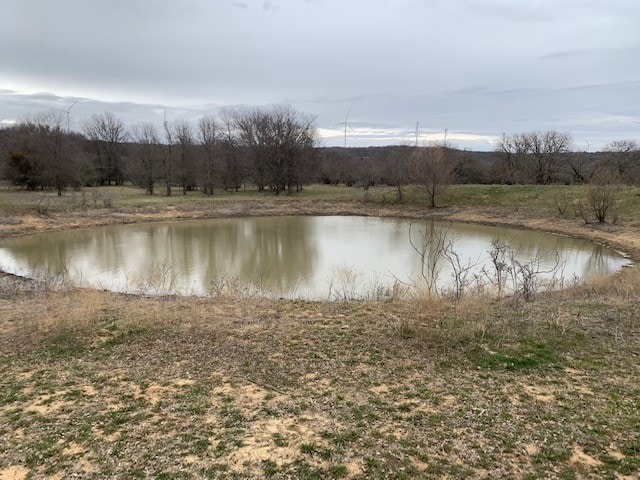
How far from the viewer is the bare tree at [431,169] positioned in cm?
2814

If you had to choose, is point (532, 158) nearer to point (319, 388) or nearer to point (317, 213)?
point (317, 213)

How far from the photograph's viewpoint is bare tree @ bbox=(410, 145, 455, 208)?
92.3 ft

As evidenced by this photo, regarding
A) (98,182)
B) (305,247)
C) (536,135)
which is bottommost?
(305,247)

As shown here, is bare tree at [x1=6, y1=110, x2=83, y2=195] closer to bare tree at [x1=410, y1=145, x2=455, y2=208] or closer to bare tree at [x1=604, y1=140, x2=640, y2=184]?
bare tree at [x1=410, y1=145, x2=455, y2=208]

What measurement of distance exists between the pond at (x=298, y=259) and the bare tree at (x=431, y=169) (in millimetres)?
5058

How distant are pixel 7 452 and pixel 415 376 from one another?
12.9ft

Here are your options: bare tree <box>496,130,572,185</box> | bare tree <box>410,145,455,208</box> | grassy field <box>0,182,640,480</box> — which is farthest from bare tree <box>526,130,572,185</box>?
grassy field <box>0,182,640,480</box>

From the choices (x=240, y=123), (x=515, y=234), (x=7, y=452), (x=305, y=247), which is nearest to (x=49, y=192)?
(x=240, y=123)

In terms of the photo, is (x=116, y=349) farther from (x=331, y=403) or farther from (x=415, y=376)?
(x=415, y=376)

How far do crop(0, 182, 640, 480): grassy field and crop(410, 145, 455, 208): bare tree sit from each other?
20.1 meters

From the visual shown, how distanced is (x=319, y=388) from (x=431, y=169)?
2525cm

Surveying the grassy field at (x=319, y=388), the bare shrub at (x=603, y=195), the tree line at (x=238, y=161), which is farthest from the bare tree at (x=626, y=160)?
the grassy field at (x=319, y=388)

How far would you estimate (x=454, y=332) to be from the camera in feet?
20.3

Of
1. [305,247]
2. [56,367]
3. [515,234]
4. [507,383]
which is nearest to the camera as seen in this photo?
[507,383]
